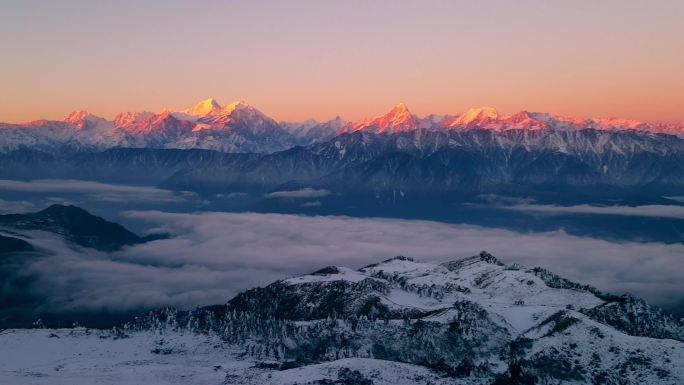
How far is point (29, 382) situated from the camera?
182750mm

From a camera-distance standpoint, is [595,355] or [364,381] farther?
[595,355]

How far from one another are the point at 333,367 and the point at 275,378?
18.3 meters

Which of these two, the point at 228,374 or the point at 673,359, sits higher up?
the point at 673,359

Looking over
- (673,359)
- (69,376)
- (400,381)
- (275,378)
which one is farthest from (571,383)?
(69,376)

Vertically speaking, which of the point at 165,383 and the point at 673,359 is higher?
the point at 673,359

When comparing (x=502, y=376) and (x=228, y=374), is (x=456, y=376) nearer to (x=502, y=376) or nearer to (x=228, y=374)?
(x=502, y=376)

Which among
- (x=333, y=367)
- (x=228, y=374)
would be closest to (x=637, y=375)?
(x=333, y=367)

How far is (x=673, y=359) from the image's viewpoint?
186 metres

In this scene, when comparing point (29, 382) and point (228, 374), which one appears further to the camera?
point (228, 374)

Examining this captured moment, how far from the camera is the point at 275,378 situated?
189 m

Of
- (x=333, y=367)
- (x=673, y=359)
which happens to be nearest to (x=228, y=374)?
(x=333, y=367)

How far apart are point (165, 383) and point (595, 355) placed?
136 metres

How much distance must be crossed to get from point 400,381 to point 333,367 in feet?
69.9

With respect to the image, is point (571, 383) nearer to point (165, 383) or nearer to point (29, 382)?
point (165, 383)
